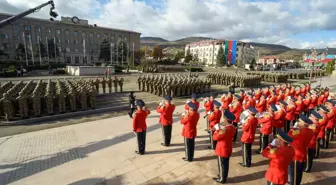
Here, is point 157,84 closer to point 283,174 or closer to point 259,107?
point 259,107

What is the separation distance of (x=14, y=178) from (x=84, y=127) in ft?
11.6

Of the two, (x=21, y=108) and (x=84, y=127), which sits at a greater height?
(x=21, y=108)

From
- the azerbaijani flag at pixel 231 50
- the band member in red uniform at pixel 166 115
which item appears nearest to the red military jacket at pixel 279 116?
the band member in red uniform at pixel 166 115

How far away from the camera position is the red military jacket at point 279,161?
326 centimetres

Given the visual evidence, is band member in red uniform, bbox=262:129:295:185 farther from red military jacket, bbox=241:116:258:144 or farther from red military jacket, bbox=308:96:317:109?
red military jacket, bbox=308:96:317:109

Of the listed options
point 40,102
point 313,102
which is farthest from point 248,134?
point 40,102

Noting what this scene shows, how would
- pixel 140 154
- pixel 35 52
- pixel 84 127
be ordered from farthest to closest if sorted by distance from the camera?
pixel 35 52, pixel 84 127, pixel 140 154

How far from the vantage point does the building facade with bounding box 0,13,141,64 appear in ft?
177

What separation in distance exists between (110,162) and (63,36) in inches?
2718

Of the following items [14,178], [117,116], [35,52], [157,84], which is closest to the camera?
[14,178]

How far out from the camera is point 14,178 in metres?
4.43

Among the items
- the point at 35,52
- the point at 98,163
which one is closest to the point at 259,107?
the point at 98,163

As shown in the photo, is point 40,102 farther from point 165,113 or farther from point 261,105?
point 261,105

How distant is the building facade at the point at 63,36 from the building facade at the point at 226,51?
37.0m
